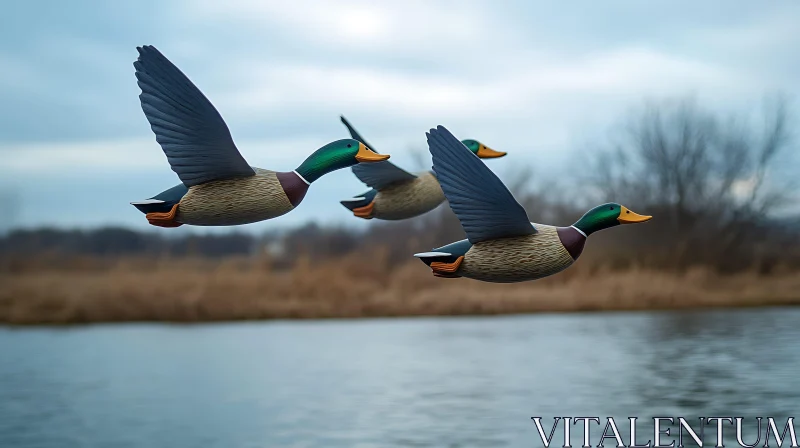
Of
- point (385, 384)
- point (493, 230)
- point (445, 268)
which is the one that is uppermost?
point (493, 230)

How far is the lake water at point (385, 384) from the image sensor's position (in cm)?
2180

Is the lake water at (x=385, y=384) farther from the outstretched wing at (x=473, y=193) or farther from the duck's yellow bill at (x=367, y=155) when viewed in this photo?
the duck's yellow bill at (x=367, y=155)

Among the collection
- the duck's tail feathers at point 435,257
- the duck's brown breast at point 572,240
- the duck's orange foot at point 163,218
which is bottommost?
the duck's tail feathers at point 435,257

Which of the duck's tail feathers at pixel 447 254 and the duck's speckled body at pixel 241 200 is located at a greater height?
the duck's speckled body at pixel 241 200

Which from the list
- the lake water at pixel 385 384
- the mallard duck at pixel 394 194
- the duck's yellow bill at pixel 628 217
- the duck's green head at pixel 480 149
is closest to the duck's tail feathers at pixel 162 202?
the mallard duck at pixel 394 194

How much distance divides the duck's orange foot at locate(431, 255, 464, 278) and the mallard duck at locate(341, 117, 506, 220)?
0.55 m

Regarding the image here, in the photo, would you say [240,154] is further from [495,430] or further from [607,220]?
[495,430]

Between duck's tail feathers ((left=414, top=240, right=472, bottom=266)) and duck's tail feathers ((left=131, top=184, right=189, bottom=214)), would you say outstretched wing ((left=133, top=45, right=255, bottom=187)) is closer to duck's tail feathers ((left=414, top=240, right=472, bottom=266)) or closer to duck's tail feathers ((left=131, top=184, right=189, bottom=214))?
duck's tail feathers ((left=131, top=184, right=189, bottom=214))

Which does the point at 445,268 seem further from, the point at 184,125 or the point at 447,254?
the point at 184,125

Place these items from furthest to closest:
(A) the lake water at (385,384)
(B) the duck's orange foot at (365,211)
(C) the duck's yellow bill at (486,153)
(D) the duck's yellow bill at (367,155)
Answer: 1. (A) the lake water at (385,384)
2. (C) the duck's yellow bill at (486,153)
3. (B) the duck's orange foot at (365,211)
4. (D) the duck's yellow bill at (367,155)

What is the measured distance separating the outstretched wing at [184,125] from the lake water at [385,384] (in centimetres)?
1845

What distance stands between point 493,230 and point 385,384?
24825 millimetres

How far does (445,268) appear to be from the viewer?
8.21ft

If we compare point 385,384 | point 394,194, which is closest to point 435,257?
point 394,194
